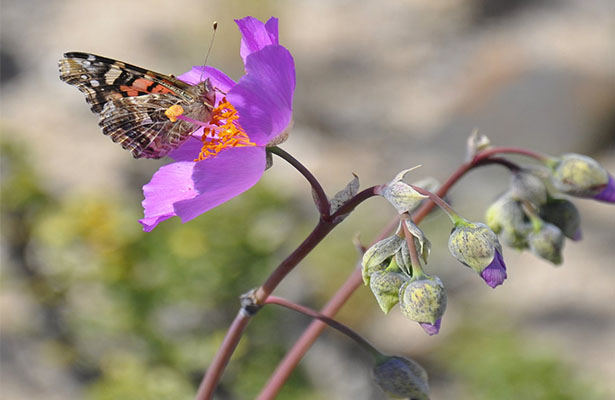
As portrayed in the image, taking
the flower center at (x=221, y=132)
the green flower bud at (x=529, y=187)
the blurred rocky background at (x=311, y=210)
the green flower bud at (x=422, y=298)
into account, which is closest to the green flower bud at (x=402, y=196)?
the green flower bud at (x=422, y=298)

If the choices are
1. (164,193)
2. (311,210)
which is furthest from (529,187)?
(311,210)

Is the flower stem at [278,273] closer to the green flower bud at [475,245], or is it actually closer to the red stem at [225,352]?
the red stem at [225,352]

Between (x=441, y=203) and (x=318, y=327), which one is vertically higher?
Answer: (x=441, y=203)

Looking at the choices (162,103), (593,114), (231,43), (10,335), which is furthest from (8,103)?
(162,103)

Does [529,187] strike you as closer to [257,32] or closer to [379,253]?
[379,253]

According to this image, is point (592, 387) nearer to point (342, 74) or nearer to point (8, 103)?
point (342, 74)

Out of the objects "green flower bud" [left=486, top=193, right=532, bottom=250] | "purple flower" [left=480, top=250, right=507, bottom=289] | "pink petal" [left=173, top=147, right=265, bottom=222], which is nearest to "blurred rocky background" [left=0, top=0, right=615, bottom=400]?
"green flower bud" [left=486, top=193, right=532, bottom=250]
